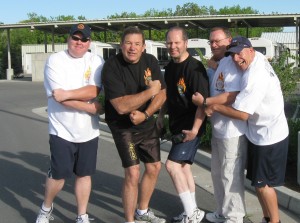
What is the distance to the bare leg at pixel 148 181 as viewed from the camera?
4.66 m

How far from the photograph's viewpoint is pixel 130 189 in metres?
4.42

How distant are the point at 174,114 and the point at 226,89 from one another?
2.12 ft

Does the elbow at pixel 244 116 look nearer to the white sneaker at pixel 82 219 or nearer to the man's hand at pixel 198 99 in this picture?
the man's hand at pixel 198 99

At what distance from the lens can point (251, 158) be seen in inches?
170

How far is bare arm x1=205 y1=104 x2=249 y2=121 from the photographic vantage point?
4074 mm

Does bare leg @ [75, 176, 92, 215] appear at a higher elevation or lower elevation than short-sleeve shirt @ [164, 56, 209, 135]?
lower

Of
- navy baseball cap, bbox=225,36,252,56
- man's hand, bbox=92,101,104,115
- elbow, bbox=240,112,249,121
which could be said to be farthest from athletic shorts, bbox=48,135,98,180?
navy baseball cap, bbox=225,36,252,56

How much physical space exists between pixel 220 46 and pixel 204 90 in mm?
512

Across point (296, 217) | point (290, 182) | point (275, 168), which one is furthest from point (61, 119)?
point (290, 182)

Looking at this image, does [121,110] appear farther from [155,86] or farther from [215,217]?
[215,217]

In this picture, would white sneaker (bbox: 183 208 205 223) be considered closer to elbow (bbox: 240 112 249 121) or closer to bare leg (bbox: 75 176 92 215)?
bare leg (bbox: 75 176 92 215)

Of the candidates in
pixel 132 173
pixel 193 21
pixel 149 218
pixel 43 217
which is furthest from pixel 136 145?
A: pixel 193 21

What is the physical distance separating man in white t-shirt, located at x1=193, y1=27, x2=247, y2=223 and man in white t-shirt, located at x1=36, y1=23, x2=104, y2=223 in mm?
1021

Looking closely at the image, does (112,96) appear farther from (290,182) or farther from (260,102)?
(290,182)
